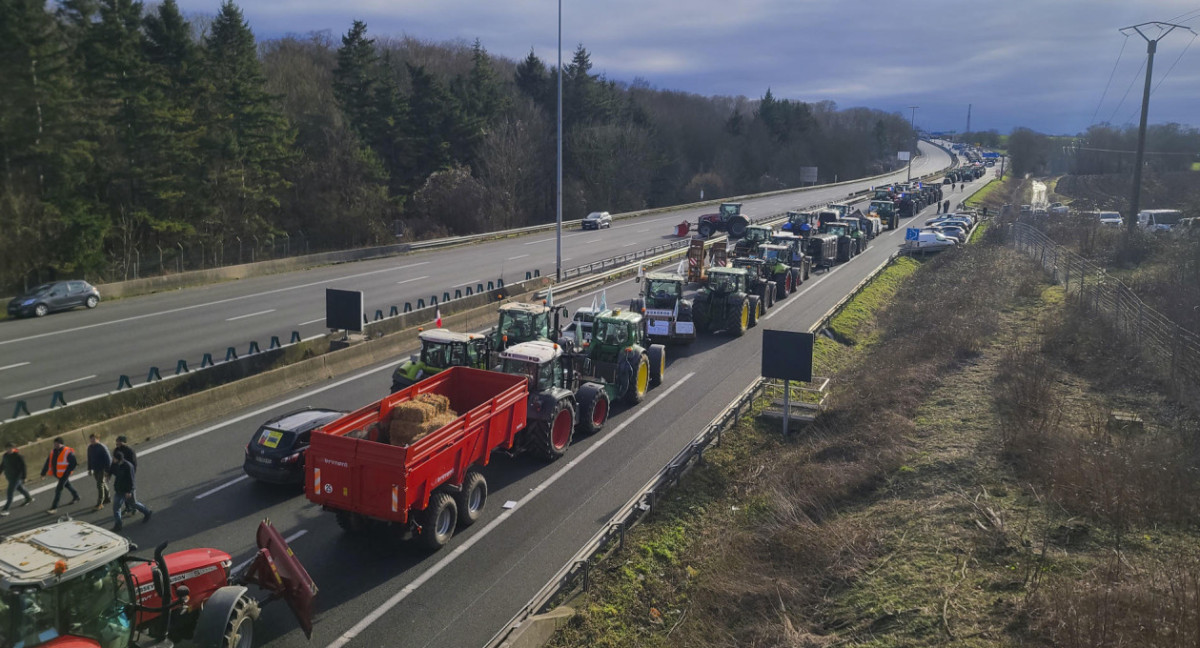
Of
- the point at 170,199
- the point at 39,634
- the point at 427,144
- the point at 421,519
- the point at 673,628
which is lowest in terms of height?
the point at 673,628

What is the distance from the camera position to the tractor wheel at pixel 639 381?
63.4 ft

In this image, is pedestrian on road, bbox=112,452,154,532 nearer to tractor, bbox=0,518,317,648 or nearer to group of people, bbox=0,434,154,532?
group of people, bbox=0,434,154,532

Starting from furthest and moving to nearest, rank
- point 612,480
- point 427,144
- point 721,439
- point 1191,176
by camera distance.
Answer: point 1191,176, point 427,144, point 721,439, point 612,480

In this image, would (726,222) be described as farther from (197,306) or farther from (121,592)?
(121,592)

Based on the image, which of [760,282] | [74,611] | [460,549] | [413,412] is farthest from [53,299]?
[74,611]

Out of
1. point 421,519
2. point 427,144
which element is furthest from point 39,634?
point 427,144

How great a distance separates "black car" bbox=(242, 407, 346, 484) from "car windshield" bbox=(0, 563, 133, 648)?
630 cm

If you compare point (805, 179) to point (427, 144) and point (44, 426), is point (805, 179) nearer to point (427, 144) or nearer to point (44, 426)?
point (427, 144)

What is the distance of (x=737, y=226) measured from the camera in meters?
54.3

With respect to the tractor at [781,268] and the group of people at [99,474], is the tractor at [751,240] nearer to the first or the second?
the tractor at [781,268]

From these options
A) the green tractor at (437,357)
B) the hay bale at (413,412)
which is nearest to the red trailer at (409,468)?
the hay bale at (413,412)

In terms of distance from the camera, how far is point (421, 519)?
11945mm

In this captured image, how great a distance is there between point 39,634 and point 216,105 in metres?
45.2

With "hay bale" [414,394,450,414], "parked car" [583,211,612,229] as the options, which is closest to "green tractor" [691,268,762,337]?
"hay bale" [414,394,450,414]
